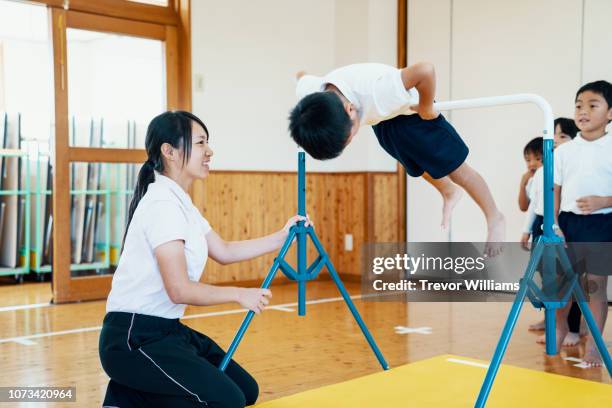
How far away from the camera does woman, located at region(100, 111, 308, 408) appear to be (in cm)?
203

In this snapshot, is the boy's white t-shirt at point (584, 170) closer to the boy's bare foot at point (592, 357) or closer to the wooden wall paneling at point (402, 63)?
the boy's bare foot at point (592, 357)

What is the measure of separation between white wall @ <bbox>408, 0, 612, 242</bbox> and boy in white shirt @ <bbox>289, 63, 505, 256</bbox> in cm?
275

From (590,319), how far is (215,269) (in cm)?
365

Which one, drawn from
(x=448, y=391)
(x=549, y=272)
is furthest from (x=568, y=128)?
(x=448, y=391)

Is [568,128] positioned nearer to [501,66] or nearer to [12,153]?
[501,66]

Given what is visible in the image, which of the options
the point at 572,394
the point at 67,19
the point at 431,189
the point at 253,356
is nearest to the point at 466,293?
the point at 431,189

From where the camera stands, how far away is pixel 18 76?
24.5 ft

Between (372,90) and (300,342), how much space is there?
1.85 m

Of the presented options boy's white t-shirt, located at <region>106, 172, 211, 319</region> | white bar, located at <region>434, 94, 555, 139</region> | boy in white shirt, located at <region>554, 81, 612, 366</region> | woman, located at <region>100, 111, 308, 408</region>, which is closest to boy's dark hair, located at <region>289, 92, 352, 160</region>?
woman, located at <region>100, 111, 308, 408</region>

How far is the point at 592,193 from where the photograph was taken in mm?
3395

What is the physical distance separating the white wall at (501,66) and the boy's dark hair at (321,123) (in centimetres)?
341

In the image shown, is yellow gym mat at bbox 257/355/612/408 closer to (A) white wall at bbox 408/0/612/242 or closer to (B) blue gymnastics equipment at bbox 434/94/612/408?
(B) blue gymnastics equipment at bbox 434/94/612/408

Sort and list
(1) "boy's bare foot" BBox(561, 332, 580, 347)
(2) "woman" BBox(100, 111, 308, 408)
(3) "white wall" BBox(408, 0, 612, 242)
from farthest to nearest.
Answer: (3) "white wall" BBox(408, 0, 612, 242) → (1) "boy's bare foot" BBox(561, 332, 580, 347) → (2) "woman" BBox(100, 111, 308, 408)

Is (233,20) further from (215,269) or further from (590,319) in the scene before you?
(590,319)
